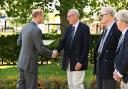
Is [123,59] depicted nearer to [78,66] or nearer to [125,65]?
[125,65]

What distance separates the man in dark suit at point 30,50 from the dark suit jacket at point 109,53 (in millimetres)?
1510

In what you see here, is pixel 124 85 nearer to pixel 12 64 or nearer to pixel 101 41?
pixel 101 41

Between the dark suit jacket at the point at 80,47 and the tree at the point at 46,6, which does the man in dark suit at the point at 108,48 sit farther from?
the tree at the point at 46,6

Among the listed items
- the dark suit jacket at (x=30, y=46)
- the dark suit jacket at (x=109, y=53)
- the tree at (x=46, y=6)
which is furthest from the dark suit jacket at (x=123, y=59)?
the tree at (x=46, y=6)

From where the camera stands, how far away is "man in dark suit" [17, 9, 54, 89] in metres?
9.14

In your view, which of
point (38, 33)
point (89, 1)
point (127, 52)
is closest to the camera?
point (127, 52)

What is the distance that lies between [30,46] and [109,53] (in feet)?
5.88

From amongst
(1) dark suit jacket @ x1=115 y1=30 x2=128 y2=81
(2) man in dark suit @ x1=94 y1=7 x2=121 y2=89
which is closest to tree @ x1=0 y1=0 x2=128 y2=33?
(2) man in dark suit @ x1=94 y1=7 x2=121 y2=89

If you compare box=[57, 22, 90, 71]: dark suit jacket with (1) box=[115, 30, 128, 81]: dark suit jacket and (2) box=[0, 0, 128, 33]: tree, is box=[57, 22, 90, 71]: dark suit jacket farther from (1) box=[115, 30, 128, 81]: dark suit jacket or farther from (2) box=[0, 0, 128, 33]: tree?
(2) box=[0, 0, 128, 33]: tree

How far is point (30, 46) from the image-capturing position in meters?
9.23

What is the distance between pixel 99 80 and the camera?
838 centimetres

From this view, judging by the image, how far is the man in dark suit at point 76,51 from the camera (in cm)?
919

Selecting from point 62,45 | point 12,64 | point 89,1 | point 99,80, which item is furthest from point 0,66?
point 99,80

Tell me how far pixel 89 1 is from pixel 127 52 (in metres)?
9.56
